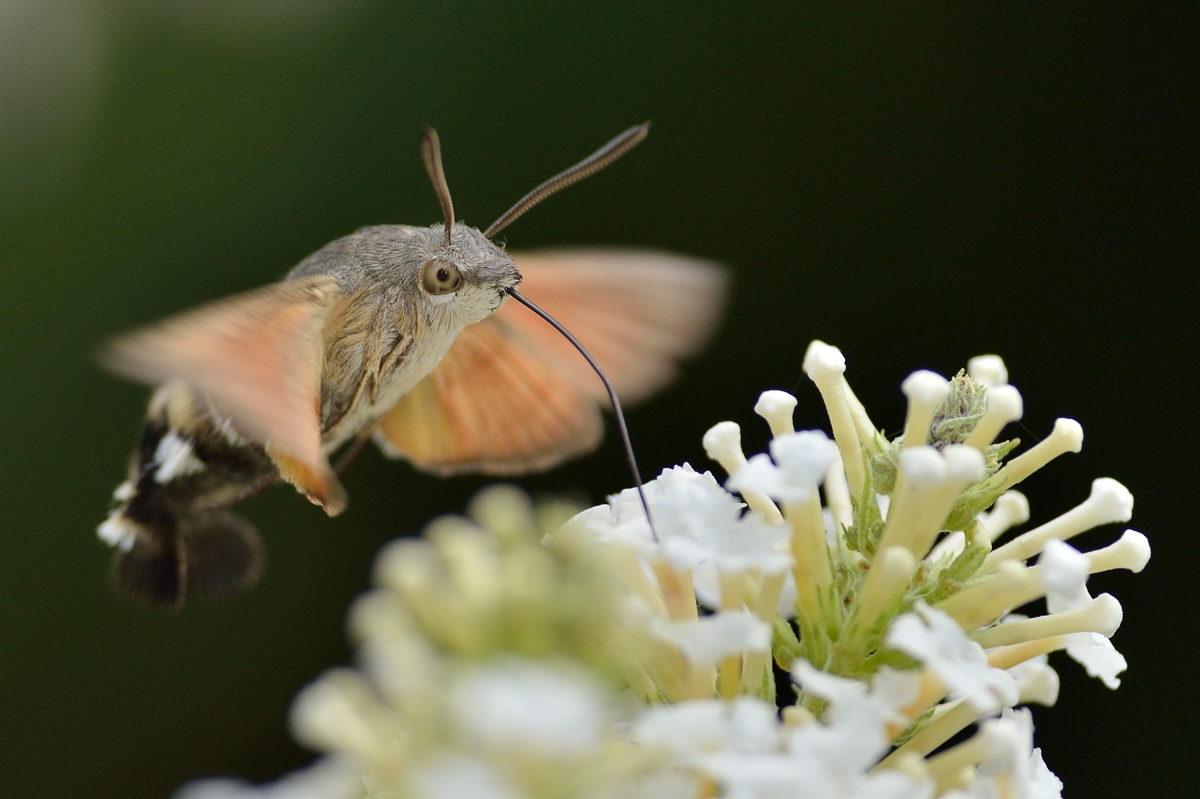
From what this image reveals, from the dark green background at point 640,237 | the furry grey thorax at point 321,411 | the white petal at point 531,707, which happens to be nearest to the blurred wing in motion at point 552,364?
the furry grey thorax at point 321,411

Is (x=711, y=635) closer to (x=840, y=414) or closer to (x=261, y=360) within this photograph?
(x=840, y=414)

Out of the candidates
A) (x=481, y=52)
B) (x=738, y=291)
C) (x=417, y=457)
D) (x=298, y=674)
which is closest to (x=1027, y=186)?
(x=738, y=291)

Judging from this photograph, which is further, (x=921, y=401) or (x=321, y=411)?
(x=321, y=411)

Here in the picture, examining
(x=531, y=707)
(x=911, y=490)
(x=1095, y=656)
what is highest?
(x=911, y=490)

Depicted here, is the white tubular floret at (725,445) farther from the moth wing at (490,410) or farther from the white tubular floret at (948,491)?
the moth wing at (490,410)

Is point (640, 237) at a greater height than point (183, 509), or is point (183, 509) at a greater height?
point (640, 237)

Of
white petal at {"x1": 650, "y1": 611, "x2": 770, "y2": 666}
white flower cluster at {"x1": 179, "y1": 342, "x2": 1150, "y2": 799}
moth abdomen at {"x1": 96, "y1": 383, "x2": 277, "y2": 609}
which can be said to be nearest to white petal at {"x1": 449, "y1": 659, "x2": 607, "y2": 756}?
white flower cluster at {"x1": 179, "y1": 342, "x2": 1150, "y2": 799}

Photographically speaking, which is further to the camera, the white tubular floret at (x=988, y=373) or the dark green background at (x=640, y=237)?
the dark green background at (x=640, y=237)

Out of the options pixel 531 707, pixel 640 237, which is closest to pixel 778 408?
pixel 531 707
